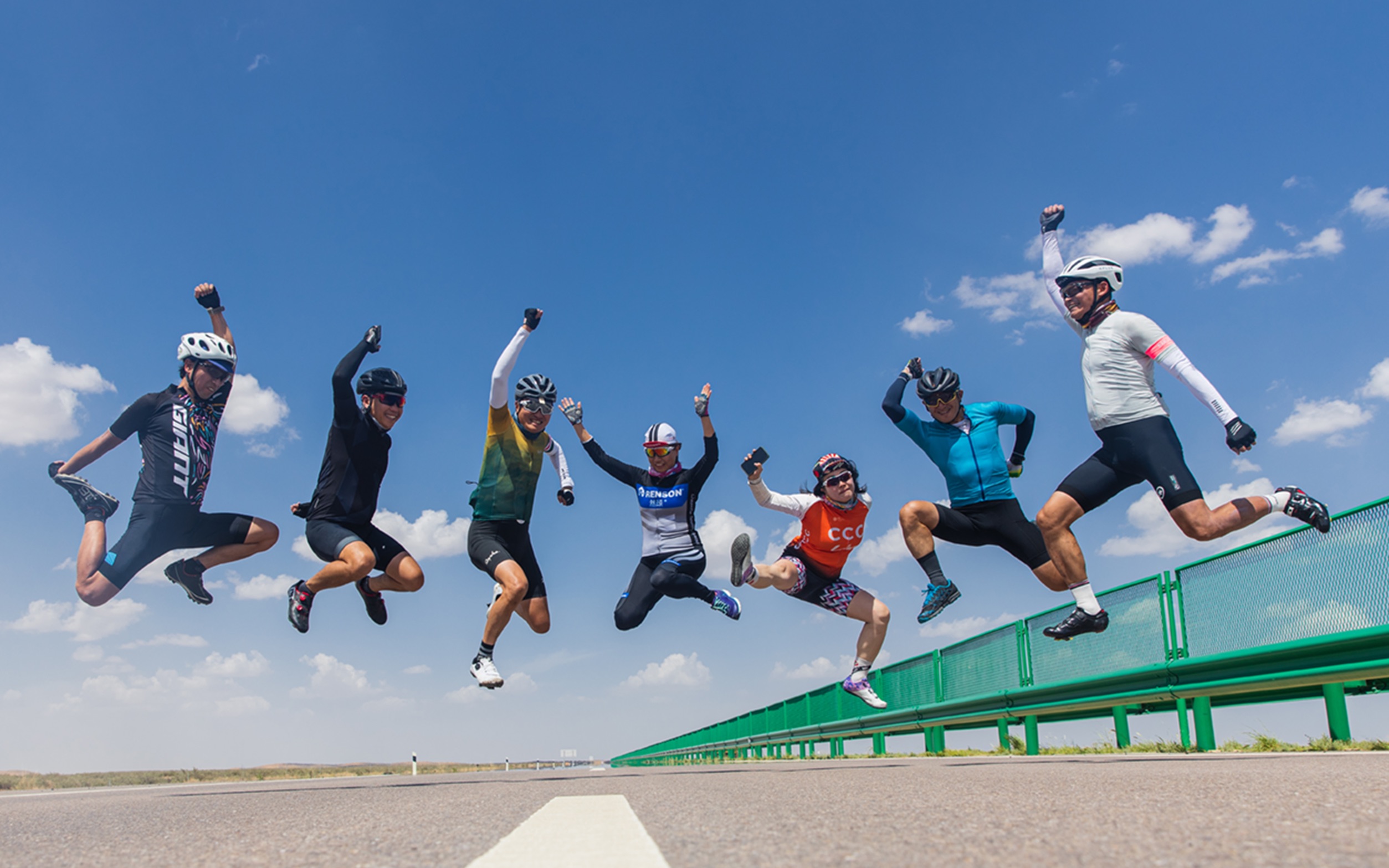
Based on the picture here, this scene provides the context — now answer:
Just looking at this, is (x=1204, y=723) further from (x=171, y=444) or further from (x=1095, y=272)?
(x=171, y=444)

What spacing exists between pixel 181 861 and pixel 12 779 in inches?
665

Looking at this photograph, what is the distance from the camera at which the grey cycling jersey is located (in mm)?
7559

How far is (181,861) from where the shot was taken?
2.69 metres

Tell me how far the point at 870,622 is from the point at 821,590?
2.13ft

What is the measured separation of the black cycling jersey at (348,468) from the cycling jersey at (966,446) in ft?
17.3

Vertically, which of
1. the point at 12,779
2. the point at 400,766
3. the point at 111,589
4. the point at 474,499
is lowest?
the point at 400,766

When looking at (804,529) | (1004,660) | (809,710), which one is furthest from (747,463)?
(809,710)

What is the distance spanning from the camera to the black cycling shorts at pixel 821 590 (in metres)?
10.3

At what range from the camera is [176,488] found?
29.8ft

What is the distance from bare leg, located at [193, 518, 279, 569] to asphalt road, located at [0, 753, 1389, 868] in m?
3.74

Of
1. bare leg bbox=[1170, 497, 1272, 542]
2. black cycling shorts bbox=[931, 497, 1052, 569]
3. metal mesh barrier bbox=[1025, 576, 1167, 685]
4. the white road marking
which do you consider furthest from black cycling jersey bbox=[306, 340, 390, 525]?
bare leg bbox=[1170, 497, 1272, 542]

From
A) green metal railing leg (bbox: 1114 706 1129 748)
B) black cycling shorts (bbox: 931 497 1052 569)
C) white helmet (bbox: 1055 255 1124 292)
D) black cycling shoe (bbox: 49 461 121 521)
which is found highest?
white helmet (bbox: 1055 255 1124 292)

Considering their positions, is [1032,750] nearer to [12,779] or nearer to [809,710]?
[809,710]

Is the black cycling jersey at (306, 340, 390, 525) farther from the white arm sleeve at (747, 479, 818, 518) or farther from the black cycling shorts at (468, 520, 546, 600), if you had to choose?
the white arm sleeve at (747, 479, 818, 518)
